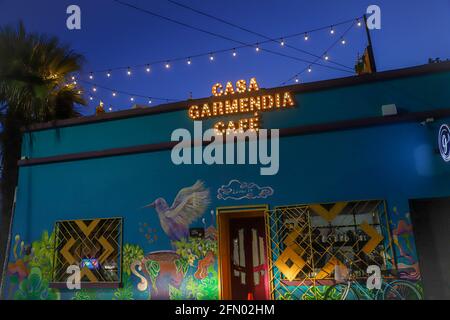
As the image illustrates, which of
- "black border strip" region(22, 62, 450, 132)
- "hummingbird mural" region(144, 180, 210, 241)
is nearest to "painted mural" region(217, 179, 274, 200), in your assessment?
"hummingbird mural" region(144, 180, 210, 241)

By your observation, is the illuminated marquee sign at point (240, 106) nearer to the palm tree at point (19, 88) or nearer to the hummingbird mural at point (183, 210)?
the hummingbird mural at point (183, 210)

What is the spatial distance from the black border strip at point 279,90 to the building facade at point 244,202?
0.03 meters

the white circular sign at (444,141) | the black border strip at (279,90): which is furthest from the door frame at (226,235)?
the white circular sign at (444,141)

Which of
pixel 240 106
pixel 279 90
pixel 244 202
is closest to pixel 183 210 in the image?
pixel 244 202

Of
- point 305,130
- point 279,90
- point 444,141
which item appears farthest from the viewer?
point 279,90

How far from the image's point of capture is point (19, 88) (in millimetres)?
9156

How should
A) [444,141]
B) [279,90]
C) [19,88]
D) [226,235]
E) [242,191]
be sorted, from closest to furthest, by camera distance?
[444,141], [242,191], [226,235], [279,90], [19,88]

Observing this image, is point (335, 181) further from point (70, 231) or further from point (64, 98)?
point (64, 98)

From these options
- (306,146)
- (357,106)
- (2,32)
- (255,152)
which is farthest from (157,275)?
(2,32)

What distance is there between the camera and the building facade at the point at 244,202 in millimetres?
6930

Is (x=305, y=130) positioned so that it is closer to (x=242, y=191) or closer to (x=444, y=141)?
(x=242, y=191)

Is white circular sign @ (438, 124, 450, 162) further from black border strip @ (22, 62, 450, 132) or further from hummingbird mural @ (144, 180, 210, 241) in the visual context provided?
hummingbird mural @ (144, 180, 210, 241)

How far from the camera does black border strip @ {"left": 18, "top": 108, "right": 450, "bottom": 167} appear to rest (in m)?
7.09

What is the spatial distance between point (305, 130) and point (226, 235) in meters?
2.92
